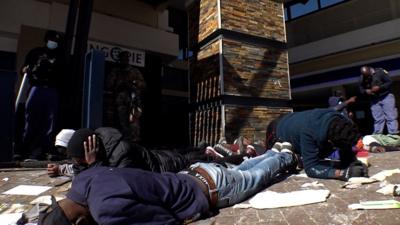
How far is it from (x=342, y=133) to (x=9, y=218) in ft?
9.61

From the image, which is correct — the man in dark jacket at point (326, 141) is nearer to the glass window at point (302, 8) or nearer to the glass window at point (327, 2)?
the glass window at point (327, 2)

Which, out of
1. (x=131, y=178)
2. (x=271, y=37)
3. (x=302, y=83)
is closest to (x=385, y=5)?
(x=302, y=83)

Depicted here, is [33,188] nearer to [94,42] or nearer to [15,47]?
[15,47]

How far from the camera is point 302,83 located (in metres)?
13.1

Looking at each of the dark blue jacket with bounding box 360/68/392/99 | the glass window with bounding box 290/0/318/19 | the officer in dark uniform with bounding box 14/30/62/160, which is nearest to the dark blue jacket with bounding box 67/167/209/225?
the officer in dark uniform with bounding box 14/30/62/160

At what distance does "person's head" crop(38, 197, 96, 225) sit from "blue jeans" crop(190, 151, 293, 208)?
1.02 meters

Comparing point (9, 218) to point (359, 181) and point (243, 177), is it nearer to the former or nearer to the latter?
point (243, 177)

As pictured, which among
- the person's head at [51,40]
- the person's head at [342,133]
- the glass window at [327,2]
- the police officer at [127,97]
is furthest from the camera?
the glass window at [327,2]

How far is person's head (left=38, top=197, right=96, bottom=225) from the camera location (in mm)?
1799

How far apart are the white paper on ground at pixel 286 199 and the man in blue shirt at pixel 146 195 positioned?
0.47 ft

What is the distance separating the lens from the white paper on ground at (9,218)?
7.76ft

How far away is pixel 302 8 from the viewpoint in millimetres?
13477

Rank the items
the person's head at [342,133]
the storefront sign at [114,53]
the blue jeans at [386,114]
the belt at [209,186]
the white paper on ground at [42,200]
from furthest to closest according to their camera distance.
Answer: the storefront sign at [114,53] < the blue jeans at [386,114] < the person's head at [342,133] < the white paper on ground at [42,200] < the belt at [209,186]

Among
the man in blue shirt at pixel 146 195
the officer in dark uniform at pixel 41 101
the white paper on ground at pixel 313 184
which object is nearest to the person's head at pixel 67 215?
the man in blue shirt at pixel 146 195
